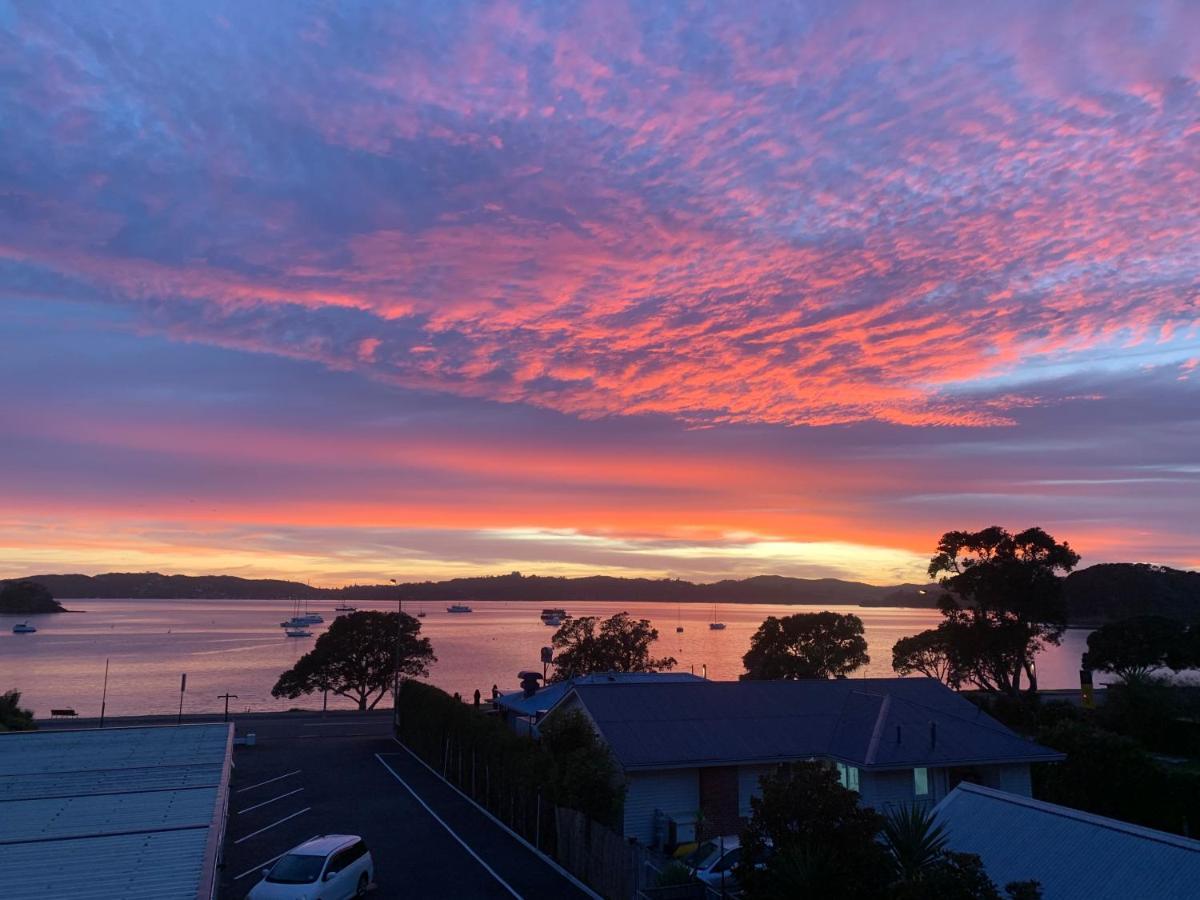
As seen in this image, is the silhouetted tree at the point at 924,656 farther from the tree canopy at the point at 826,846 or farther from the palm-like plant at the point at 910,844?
the tree canopy at the point at 826,846

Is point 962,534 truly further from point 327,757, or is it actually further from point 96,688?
point 96,688

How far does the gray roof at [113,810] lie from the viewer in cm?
1477

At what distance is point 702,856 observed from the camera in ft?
82.7

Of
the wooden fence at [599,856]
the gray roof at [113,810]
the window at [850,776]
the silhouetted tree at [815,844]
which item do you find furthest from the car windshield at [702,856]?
the gray roof at [113,810]

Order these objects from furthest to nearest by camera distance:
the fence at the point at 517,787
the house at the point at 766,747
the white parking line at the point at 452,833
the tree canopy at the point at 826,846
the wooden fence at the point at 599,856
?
Result: 1. the house at the point at 766,747
2. the white parking line at the point at 452,833
3. the fence at the point at 517,787
4. the wooden fence at the point at 599,856
5. the tree canopy at the point at 826,846

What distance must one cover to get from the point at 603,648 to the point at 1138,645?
46342mm

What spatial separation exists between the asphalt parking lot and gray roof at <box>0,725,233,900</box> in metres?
→ 3.62

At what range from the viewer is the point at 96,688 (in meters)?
133

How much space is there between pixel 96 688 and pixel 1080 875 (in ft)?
494

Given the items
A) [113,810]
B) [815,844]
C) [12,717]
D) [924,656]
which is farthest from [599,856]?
[924,656]

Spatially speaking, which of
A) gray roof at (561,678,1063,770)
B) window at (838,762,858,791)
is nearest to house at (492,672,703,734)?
gray roof at (561,678,1063,770)

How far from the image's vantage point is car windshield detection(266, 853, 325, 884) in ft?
68.5

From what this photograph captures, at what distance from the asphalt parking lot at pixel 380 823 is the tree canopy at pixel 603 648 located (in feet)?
74.7

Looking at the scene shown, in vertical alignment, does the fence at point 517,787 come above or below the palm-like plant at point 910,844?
below
